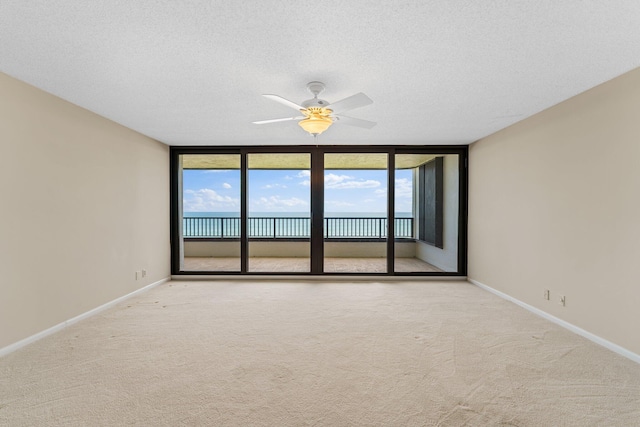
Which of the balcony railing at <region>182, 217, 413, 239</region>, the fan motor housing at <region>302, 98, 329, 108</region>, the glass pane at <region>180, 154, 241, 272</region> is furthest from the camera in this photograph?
the balcony railing at <region>182, 217, 413, 239</region>

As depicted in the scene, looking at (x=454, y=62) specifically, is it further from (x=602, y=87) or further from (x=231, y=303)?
(x=231, y=303)

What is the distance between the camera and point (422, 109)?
329 centimetres

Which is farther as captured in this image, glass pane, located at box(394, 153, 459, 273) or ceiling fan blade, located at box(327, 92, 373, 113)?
glass pane, located at box(394, 153, 459, 273)

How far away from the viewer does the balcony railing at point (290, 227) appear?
25.9 ft

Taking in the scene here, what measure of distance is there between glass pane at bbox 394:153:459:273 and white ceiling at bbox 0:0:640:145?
253 cm

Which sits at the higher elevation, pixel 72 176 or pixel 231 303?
pixel 72 176

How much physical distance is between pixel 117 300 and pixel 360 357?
10.7 feet

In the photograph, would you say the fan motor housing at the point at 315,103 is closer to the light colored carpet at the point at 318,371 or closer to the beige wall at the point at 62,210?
the light colored carpet at the point at 318,371

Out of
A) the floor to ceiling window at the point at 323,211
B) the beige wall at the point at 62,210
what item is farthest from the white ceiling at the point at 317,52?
the floor to ceiling window at the point at 323,211

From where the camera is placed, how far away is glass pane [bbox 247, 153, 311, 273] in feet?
22.8

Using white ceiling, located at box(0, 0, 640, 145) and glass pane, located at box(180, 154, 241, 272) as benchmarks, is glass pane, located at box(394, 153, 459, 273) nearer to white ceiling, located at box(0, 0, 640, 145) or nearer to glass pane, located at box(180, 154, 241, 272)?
white ceiling, located at box(0, 0, 640, 145)

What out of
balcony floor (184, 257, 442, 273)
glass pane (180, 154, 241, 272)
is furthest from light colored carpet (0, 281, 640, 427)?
glass pane (180, 154, 241, 272)

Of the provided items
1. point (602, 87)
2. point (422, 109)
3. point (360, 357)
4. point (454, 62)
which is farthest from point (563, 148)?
point (360, 357)

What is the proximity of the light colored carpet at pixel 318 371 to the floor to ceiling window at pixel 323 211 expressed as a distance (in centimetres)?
195
